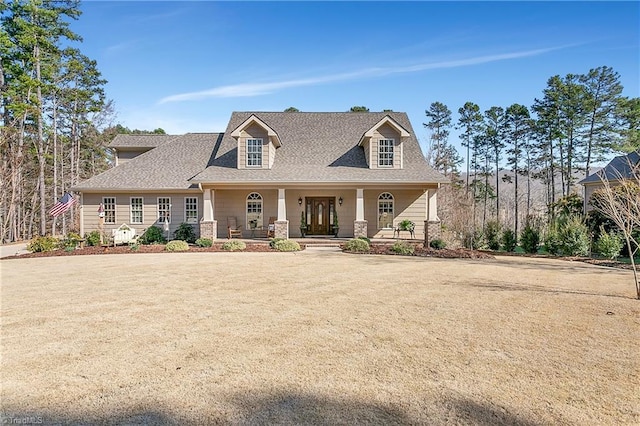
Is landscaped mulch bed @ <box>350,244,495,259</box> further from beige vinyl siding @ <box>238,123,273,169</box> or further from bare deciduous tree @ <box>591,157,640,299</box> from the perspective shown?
beige vinyl siding @ <box>238,123,273,169</box>

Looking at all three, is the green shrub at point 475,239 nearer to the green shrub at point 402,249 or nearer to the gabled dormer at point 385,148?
the green shrub at point 402,249

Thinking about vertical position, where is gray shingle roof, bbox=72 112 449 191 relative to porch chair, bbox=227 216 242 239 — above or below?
above

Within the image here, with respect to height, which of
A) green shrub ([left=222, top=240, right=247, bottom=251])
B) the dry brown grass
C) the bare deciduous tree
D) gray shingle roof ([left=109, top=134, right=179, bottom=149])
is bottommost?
the dry brown grass

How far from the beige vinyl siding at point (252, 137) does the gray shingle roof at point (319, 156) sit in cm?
42

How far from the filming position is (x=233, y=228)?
60.5 ft

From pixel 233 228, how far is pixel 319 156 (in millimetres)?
6303

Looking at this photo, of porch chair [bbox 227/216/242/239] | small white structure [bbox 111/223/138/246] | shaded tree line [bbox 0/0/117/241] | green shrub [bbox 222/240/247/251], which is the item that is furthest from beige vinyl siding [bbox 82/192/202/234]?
shaded tree line [bbox 0/0/117/241]

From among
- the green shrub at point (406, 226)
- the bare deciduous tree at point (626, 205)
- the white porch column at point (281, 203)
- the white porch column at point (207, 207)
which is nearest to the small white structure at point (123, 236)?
the white porch column at point (207, 207)

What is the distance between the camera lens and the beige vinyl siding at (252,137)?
17969 mm

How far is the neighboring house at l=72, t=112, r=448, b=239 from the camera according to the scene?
17047 mm

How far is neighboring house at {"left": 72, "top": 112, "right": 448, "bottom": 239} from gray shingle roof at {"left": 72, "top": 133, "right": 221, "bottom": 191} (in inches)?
2.3

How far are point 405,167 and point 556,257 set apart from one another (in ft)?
26.4

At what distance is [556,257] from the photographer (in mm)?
13930

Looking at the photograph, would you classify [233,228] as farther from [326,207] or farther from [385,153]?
[385,153]
